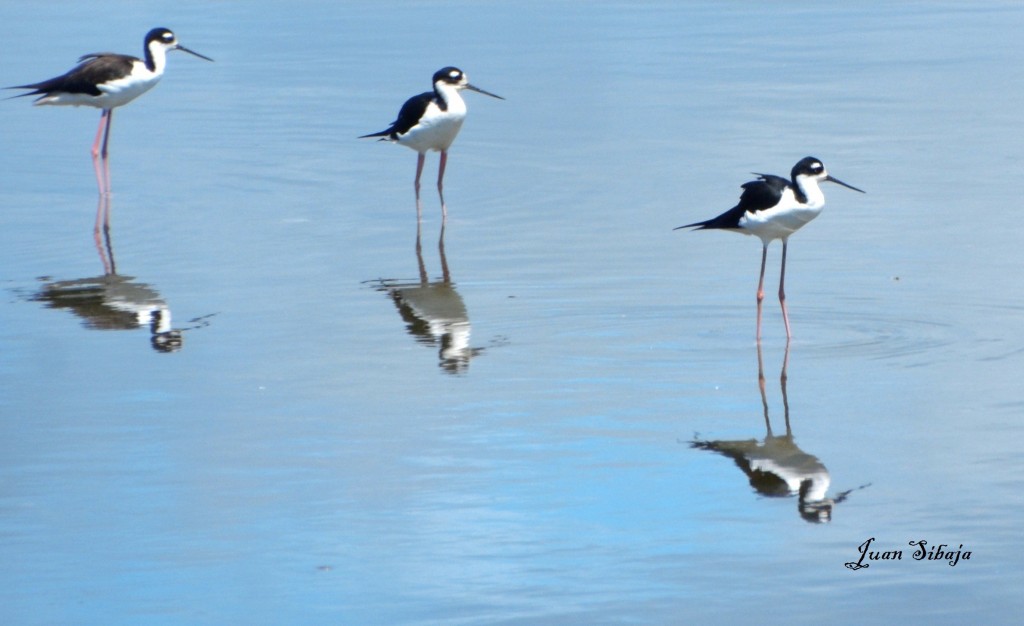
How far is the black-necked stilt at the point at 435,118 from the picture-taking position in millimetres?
13984

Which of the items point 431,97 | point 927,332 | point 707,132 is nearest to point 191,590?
point 927,332

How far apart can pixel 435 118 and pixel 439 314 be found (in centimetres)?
437

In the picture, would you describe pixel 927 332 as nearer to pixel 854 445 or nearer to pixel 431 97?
pixel 854 445

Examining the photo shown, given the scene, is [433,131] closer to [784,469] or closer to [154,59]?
[154,59]

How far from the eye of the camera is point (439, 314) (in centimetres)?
991

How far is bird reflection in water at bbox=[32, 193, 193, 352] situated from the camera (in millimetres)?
9578

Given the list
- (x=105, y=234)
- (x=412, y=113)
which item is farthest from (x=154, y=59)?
(x=105, y=234)

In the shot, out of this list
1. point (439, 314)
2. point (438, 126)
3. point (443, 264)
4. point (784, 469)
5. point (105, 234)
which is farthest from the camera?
point (438, 126)

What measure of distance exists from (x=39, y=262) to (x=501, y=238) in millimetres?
3310

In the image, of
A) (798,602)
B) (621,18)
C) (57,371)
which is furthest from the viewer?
(621,18)

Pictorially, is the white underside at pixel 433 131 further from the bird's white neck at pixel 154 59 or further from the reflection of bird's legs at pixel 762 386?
the reflection of bird's legs at pixel 762 386

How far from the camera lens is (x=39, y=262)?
11.6 meters

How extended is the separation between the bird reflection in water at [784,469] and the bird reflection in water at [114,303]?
3.48 m

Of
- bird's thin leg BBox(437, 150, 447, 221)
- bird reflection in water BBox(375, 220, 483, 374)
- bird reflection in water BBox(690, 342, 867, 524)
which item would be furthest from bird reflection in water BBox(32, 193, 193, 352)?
bird reflection in water BBox(690, 342, 867, 524)
